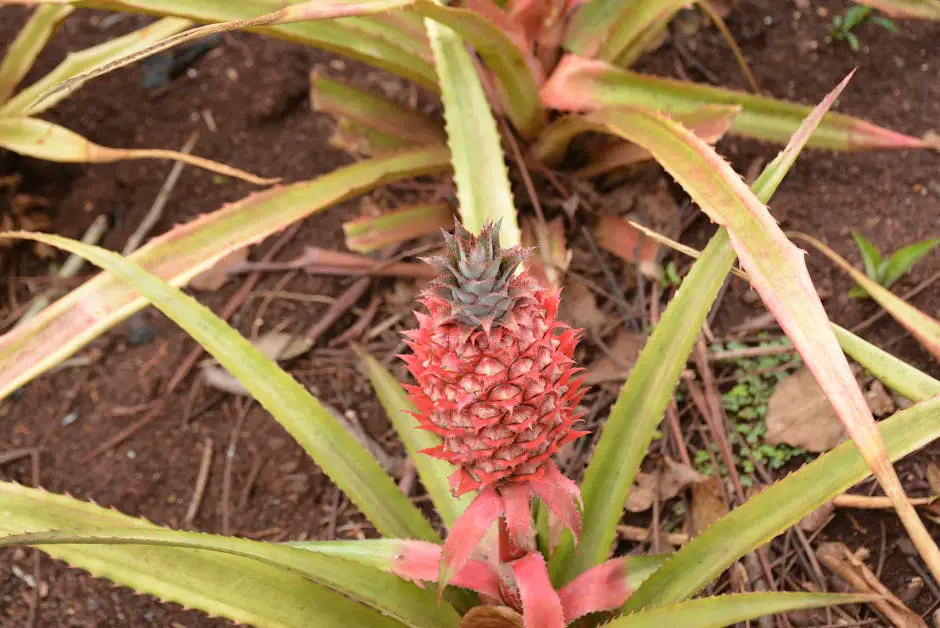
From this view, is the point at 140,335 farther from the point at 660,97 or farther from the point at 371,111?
the point at 660,97

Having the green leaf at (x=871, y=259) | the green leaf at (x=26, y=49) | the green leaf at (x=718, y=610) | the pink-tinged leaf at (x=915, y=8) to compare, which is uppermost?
the green leaf at (x=26, y=49)

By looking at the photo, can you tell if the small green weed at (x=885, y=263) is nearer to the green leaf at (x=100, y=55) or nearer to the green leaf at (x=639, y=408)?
the green leaf at (x=639, y=408)

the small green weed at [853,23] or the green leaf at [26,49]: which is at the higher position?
the green leaf at [26,49]

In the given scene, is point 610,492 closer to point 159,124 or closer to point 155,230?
point 155,230

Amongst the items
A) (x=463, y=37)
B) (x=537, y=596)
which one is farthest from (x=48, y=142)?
(x=537, y=596)

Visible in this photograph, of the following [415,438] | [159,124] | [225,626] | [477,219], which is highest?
[159,124]

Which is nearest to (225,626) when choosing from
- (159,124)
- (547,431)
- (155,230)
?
(547,431)

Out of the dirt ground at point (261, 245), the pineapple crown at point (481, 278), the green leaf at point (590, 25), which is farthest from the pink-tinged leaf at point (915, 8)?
the pineapple crown at point (481, 278)
